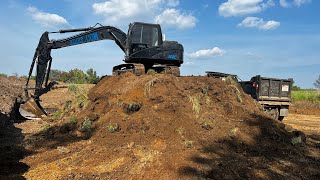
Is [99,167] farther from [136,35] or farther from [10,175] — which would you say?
[136,35]

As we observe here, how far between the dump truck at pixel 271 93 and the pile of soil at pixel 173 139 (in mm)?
4687

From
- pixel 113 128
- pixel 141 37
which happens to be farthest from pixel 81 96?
pixel 113 128

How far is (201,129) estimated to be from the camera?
9.80 m

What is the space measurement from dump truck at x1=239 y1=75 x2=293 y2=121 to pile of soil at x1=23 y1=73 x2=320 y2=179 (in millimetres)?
4687

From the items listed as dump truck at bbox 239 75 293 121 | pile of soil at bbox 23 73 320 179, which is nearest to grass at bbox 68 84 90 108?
pile of soil at bbox 23 73 320 179

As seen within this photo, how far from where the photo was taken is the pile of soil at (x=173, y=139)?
7625mm

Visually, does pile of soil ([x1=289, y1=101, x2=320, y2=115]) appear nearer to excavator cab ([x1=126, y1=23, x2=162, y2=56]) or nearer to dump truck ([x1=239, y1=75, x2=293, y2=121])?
dump truck ([x1=239, y1=75, x2=293, y2=121])

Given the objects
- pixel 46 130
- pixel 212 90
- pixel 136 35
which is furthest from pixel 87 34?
pixel 212 90

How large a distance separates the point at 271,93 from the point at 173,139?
997cm

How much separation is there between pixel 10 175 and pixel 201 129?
197 inches

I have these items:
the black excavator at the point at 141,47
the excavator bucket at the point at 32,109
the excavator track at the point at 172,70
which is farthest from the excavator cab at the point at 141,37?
the excavator bucket at the point at 32,109

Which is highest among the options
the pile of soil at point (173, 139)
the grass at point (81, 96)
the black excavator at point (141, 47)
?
the black excavator at point (141, 47)

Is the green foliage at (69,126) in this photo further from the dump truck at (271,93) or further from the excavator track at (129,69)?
the dump truck at (271,93)

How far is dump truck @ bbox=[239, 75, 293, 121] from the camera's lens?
1720cm
